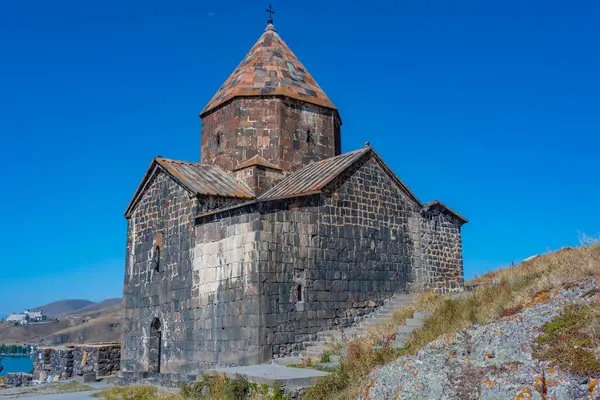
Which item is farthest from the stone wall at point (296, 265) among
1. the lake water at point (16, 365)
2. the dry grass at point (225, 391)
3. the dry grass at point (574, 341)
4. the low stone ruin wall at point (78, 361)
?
the lake water at point (16, 365)

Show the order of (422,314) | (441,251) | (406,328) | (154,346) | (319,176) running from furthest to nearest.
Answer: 1. (441,251)
2. (154,346)
3. (319,176)
4. (422,314)
5. (406,328)

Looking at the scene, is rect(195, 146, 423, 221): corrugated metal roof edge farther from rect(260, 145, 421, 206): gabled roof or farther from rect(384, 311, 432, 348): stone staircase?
rect(384, 311, 432, 348): stone staircase

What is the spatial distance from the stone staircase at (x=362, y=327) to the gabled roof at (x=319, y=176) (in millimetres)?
2811

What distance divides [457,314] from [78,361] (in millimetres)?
11814

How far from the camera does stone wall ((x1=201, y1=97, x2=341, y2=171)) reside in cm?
1447

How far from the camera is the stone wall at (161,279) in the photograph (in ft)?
40.8

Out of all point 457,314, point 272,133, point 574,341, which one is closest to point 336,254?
point 457,314

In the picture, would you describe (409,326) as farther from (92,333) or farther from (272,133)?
(92,333)

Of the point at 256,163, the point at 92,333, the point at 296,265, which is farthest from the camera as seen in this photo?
the point at 92,333

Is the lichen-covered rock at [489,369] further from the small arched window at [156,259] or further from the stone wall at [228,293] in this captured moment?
the small arched window at [156,259]

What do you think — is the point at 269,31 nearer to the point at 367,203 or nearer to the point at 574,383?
the point at 367,203

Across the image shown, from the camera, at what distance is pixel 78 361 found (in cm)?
1598

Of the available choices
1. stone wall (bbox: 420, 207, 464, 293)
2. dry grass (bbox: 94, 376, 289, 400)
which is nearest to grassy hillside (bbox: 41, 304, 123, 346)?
stone wall (bbox: 420, 207, 464, 293)

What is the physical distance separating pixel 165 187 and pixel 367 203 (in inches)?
198
